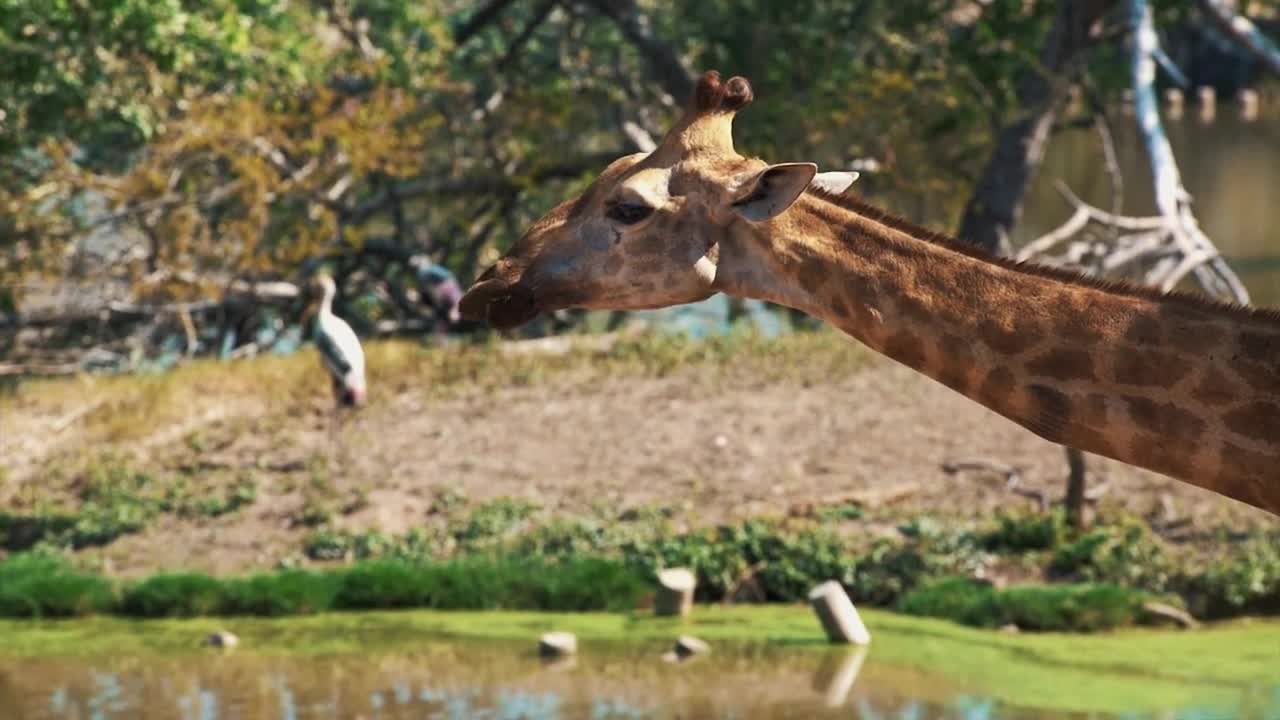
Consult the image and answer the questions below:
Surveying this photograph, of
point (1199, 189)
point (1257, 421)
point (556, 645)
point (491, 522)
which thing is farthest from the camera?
point (1199, 189)

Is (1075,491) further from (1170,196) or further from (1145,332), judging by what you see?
(1145,332)

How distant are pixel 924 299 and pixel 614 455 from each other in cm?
838

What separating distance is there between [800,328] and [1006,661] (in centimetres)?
748

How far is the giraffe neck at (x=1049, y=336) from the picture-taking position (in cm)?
511

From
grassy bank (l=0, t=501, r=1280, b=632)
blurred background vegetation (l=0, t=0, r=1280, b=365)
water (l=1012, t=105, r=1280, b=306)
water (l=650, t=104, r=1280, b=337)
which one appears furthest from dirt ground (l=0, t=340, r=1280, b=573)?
water (l=1012, t=105, r=1280, b=306)

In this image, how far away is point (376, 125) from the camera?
17797mm

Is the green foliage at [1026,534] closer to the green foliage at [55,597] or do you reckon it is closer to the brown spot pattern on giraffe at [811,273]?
the green foliage at [55,597]

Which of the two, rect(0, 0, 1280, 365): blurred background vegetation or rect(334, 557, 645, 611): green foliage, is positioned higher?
rect(0, 0, 1280, 365): blurred background vegetation

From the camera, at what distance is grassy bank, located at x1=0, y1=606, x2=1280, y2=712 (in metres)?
9.74

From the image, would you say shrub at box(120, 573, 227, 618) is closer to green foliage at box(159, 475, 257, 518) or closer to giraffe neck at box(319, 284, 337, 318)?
green foliage at box(159, 475, 257, 518)

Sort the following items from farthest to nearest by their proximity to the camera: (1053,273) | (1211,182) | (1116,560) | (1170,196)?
1. (1211,182)
2. (1170,196)
3. (1116,560)
4. (1053,273)

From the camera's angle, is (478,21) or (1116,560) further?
(478,21)

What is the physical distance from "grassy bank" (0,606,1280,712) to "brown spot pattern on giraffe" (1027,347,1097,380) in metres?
4.51

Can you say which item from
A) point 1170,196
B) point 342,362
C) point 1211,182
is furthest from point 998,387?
point 1211,182
